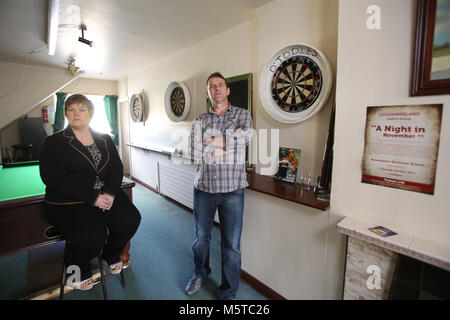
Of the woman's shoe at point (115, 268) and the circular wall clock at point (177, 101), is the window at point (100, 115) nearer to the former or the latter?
the circular wall clock at point (177, 101)

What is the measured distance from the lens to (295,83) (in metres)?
1.82

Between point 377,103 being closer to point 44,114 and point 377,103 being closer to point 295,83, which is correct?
point 295,83

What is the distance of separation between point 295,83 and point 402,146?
99 cm

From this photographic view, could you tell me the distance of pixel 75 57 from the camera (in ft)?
12.3

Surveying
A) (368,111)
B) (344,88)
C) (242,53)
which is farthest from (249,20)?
(368,111)

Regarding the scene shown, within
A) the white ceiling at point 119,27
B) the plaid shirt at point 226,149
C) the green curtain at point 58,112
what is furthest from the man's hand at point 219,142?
the green curtain at point 58,112

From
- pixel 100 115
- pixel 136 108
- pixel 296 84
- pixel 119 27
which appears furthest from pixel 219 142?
pixel 100 115

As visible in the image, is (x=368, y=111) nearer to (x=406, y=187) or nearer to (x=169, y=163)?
(x=406, y=187)

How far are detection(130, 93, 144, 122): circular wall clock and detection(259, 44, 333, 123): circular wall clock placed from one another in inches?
140

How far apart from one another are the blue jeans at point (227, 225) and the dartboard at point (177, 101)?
2.17 metres

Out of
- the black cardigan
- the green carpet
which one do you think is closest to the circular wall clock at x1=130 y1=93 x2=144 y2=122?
the green carpet

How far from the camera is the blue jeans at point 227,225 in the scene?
5.36ft

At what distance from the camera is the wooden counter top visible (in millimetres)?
1383

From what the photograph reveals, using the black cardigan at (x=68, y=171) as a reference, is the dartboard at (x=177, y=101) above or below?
above
